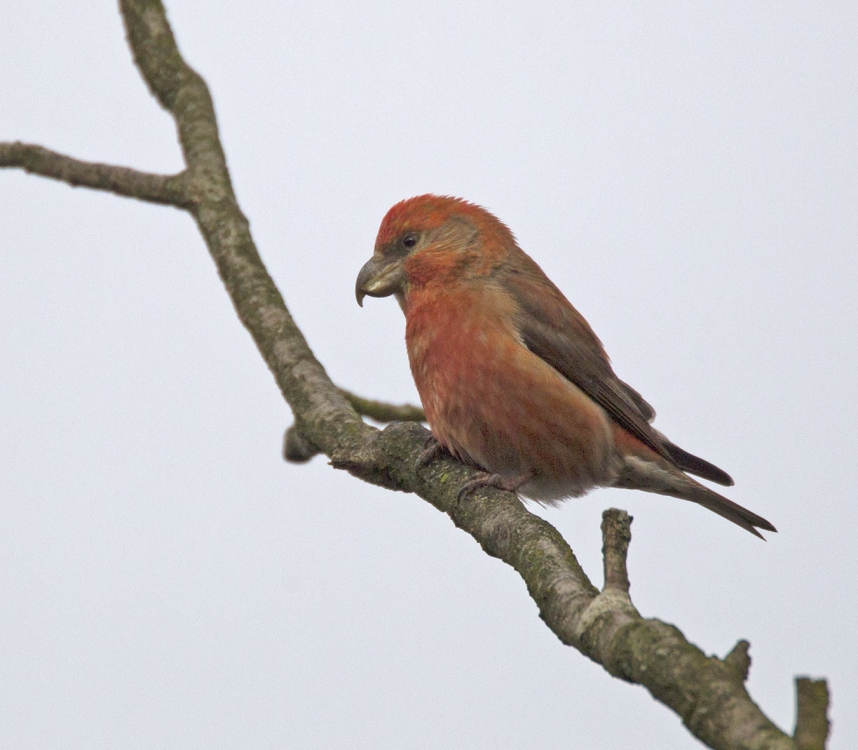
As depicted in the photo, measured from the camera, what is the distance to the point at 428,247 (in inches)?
232

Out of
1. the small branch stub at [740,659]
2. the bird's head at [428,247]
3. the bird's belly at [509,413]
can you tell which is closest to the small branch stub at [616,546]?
the small branch stub at [740,659]

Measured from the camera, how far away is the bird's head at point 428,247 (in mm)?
5805

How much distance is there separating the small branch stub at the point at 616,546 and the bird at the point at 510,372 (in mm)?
1756

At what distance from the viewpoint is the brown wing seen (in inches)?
221

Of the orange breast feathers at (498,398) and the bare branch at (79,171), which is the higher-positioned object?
the bare branch at (79,171)

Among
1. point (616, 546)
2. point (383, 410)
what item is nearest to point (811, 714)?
point (616, 546)

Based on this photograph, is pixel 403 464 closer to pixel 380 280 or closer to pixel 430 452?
pixel 430 452

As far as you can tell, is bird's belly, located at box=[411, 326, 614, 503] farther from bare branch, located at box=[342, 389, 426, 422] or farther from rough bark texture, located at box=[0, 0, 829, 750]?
bare branch, located at box=[342, 389, 426, 422]

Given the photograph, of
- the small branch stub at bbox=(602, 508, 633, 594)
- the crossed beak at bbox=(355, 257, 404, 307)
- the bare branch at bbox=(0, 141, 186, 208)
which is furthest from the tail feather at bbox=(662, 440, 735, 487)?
the bare branch at bbox=(0, 141, 186, 208)

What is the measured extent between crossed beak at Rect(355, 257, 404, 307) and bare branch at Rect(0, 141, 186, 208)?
119 centimetres


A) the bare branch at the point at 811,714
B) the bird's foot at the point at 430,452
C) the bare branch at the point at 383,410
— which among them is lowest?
the bare branch at the point at 811,714

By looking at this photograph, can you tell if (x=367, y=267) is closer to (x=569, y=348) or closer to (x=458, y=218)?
(x=458, y=218)

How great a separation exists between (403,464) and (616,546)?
5.53 ft

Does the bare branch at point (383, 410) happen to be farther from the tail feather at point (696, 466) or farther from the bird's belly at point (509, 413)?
the tail feather at point (696, 466)
